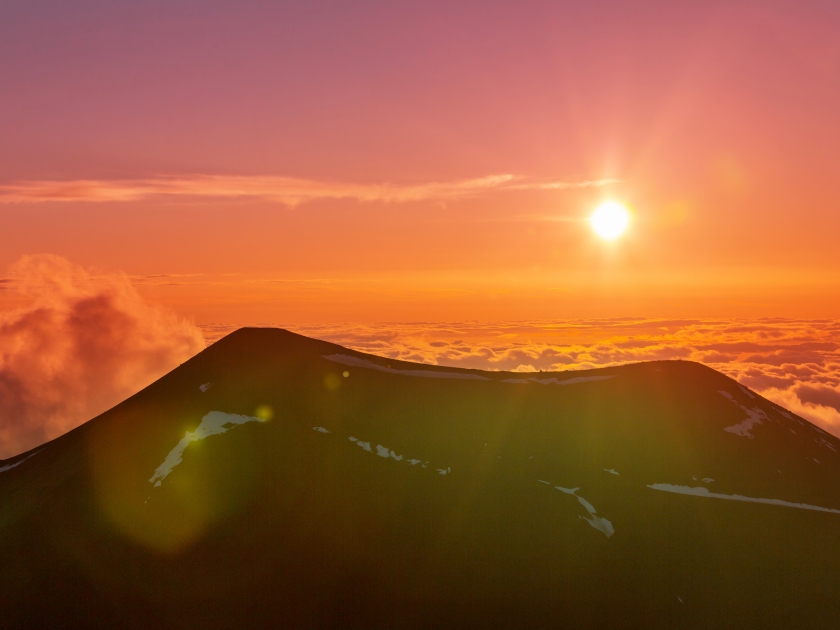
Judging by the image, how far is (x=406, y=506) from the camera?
299ft

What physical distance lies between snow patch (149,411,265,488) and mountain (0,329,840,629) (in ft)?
0.91

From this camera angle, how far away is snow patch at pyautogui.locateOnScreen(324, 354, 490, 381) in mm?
119156

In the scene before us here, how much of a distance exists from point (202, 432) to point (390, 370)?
109 feet

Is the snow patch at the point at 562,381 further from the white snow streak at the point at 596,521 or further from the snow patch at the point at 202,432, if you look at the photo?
the snow patch at the point at 202,432

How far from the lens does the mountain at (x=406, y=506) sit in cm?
7731

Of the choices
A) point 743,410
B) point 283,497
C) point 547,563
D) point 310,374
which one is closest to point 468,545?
point 547,563

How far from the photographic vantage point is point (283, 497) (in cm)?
8950

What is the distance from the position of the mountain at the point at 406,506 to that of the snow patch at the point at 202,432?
0.28 meters

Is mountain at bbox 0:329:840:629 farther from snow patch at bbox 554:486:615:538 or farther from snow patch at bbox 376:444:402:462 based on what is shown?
snow patch at bbox 376:444:402:462

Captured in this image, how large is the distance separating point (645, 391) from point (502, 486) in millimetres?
42045

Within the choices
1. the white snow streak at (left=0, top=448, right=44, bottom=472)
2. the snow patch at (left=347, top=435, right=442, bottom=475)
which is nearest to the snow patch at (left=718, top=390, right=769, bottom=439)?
the snow patch at (left=347, top=435, right=442, bottom=475)

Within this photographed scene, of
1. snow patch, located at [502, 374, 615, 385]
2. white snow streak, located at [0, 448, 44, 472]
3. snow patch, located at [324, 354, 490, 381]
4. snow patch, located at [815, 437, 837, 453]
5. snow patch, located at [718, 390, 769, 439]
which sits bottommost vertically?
white snow streak, located at [0, 448, 44, 472]

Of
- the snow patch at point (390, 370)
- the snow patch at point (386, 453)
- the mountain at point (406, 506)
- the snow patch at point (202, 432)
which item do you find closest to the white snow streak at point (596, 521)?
the mountain at point (406, 506)

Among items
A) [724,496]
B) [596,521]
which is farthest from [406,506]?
[724,496]
